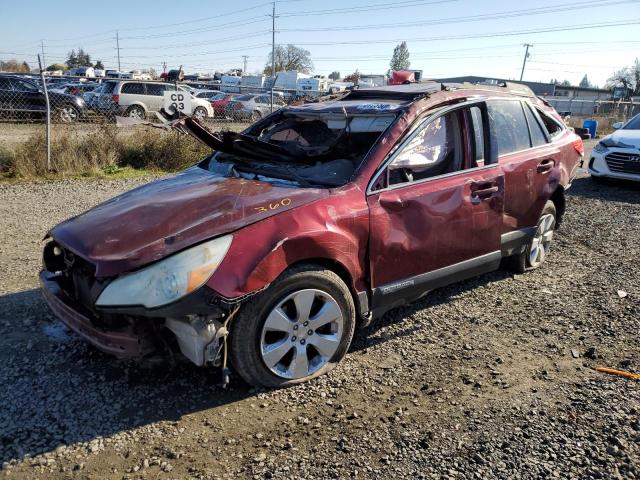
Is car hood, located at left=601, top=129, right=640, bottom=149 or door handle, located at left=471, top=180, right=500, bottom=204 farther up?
car hood, located at left=601, top=129, right=640, bottom=149

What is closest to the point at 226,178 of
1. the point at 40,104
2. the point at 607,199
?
the point at 607,199

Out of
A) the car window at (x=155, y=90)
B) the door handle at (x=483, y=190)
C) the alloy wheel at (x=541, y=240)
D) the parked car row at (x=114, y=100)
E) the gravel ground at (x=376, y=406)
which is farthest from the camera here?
the car window at (x=155, y=90)

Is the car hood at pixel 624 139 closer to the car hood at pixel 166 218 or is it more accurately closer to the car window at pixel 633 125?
the car window at pixel 633 125

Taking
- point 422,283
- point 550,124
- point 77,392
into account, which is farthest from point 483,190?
point 77,392

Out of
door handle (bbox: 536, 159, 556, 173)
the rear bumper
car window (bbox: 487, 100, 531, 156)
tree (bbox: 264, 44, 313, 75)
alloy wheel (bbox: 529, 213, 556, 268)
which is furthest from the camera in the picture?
tree (bbox: 264, 44, 313, 75)

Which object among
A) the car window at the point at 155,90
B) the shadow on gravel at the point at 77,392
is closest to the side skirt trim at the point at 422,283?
the shadow on gravel at the point at 77,392

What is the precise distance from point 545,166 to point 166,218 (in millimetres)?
3549

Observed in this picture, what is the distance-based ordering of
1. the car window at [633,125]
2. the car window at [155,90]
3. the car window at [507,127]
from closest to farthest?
the car window at [507,127] < the car window at [633,125] < the car window at [155,90]

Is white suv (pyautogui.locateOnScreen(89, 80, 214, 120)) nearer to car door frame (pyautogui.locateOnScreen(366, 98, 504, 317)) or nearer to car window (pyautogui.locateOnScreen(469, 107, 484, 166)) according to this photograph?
car window (pyautogui.locateOnScreen(469, 107, 484, 166))

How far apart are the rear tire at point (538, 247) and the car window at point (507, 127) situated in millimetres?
762

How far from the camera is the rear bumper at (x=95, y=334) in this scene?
2707 mm

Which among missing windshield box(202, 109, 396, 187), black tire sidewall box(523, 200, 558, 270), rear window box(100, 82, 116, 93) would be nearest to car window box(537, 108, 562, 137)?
black tire sidewall box(523, 200, 558, 270)

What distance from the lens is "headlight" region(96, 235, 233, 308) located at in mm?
2604

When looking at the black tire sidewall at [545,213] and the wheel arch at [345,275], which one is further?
the black tire sidewall at [545,213]
